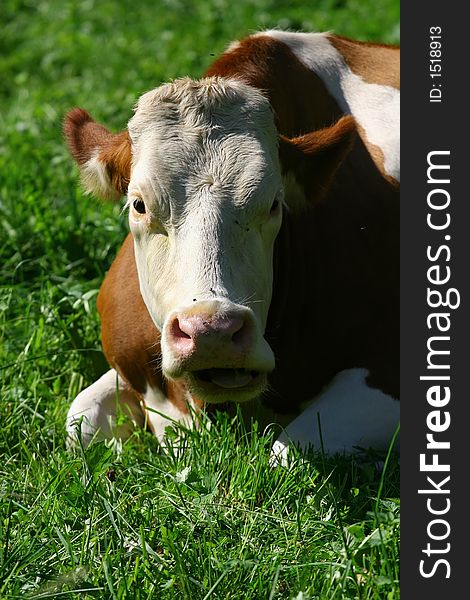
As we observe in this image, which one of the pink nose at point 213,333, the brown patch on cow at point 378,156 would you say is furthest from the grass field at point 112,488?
the brown patch on cow at point 378,156

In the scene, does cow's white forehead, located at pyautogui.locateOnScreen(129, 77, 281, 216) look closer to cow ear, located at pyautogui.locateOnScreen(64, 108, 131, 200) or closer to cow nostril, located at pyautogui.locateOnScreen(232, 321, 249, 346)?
cow ear, located at pyautogui.locateOnScreen(64, 108, 131, 200)

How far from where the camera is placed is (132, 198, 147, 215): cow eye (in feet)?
15.0

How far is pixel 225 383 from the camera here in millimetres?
4246

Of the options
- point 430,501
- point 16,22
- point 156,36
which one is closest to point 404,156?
point 430,501

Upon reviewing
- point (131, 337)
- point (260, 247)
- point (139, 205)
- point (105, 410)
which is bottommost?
point (105, 410)

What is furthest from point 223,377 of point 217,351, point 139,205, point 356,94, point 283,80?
point 356,94

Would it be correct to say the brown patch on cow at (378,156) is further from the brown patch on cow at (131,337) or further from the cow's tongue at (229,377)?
the cow's tongue at (229,377)

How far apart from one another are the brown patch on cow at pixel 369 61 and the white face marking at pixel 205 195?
4.07 ft

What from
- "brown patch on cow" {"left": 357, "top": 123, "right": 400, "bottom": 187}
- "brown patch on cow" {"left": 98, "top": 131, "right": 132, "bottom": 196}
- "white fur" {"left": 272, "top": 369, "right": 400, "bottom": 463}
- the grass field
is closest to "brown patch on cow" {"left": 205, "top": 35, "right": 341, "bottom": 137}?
"brown patch on cow" {"left": 357, "top": 123, "right": 400, "bottom": 187}

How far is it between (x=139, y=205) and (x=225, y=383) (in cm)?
85

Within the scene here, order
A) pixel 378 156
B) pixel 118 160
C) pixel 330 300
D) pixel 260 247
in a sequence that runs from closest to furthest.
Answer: pixel 260 247 < pixel 118 160 < pixel 330 300 < pixel 378 156

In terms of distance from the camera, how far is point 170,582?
3.69 metres

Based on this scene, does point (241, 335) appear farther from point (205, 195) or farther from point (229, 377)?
point (205, 195)

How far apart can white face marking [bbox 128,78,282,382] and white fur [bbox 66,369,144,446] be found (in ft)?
2.43
